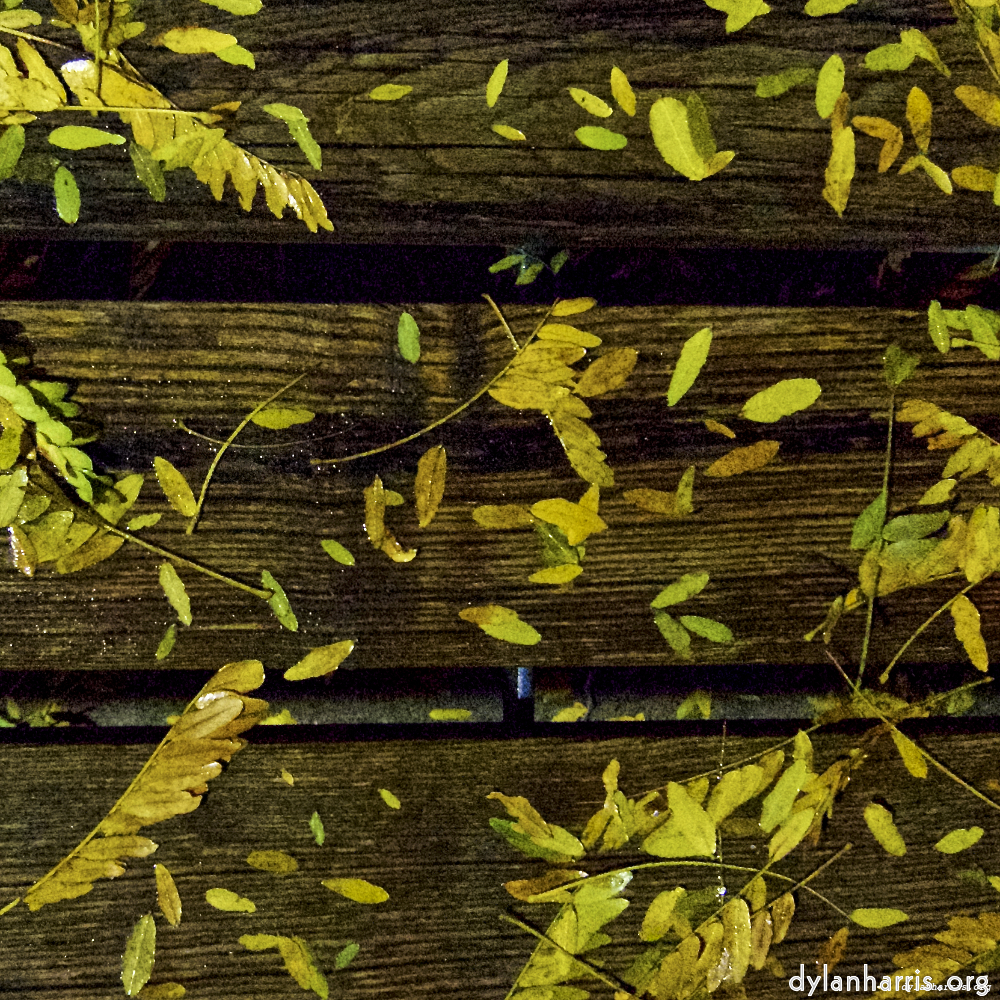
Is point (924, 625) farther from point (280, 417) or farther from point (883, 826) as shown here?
point (280, 417)

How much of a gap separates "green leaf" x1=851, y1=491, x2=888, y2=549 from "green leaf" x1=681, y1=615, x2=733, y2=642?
0.11 m

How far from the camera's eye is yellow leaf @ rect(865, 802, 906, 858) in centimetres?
54

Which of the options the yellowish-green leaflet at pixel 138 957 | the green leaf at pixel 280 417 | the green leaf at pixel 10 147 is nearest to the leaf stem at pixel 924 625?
the green leaf at pixel 280 417

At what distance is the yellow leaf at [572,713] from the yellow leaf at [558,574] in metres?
0.11

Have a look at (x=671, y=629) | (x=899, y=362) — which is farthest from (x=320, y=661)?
(x=899, y=362)

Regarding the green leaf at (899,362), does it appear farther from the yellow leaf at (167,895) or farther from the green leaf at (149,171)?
the yellow leaf at (167,895)

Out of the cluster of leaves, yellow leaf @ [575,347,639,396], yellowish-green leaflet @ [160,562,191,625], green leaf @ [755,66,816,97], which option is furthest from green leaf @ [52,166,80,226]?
green leaf @ [755,66,816,97]

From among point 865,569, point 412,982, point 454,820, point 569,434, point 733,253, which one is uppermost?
point 733,253

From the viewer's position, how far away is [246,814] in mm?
526

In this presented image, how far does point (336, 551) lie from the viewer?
503 millimetres

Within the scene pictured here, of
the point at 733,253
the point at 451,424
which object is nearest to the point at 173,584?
the point at 451,424

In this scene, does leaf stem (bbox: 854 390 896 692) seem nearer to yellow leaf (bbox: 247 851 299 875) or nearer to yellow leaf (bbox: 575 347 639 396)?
yellow leaf (bbox: 575 347 639 396)

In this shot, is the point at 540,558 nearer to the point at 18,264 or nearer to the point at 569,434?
the point at 569,434

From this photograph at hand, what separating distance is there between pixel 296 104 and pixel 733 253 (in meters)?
0.33
